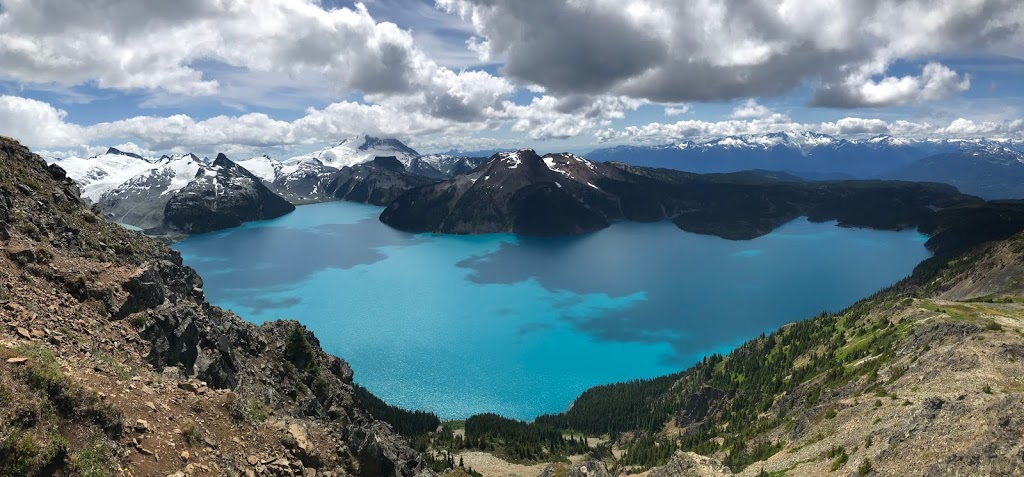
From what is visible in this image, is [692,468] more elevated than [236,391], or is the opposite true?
[236,391]

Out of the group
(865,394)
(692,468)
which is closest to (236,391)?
(692,468)

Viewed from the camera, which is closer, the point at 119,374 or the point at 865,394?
the point at 119,374

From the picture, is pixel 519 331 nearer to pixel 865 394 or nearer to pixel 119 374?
pixel 865 394

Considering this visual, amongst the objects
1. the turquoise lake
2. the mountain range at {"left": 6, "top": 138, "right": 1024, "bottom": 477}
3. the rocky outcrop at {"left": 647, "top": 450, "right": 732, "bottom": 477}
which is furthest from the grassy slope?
the turquoise lake

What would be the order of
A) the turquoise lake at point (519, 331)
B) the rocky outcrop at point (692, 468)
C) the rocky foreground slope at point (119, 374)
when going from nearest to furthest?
the rocky foreground slope at point (119, 374)
the rocky outcrop at point (692, 468)
the turquoise lake at point (519, 331)

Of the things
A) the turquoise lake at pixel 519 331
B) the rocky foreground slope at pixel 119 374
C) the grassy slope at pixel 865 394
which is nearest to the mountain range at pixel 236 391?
the rocky foreground slope at pixel 119 374

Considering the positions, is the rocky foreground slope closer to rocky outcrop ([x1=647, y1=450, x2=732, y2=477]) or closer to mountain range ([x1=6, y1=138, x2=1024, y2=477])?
mountain range ([x1=6, y1=138, x2=1024, y2=477])

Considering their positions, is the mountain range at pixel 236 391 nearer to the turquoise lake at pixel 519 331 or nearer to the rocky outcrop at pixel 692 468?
the rocky outcrop at pixel 692 468

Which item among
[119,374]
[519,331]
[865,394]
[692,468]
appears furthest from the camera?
[519,331]

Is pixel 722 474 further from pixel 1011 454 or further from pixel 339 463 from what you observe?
pixel 339 463
